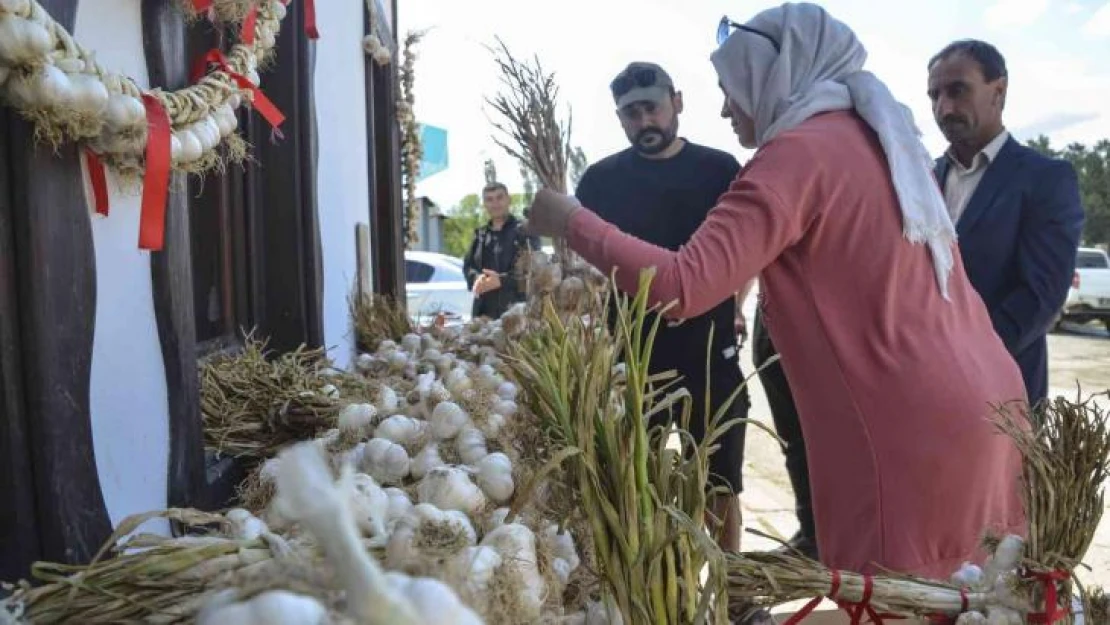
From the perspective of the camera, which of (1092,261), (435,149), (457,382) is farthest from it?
(1092,261)

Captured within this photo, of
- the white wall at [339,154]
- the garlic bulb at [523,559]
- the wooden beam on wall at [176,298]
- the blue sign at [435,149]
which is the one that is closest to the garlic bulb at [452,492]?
the garlic bulb at [523,559]

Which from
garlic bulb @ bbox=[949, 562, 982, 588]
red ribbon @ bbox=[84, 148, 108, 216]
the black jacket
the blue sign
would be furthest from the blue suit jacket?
the blue sign

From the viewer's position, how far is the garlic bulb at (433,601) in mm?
445

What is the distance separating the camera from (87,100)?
821 mm

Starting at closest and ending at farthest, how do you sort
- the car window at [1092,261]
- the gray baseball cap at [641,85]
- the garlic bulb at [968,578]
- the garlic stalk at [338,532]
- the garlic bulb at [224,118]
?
the garlic stalk at [338,532]
the garlic bulb at [968,578]
the garlic bulb at [224,118]
the gray baseball cap at [641,85]
the car window at [1092,261]

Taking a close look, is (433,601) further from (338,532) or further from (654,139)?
(654,139)

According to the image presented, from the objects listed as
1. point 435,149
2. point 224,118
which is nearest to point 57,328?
point 224,118

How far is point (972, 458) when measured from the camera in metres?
1.36

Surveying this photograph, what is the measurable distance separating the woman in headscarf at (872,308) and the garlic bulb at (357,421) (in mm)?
469

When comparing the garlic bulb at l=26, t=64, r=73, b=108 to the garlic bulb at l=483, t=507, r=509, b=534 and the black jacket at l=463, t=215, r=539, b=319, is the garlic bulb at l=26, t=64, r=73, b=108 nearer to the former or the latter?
the garlic bulb at l=483, t=507, r=509, b=534

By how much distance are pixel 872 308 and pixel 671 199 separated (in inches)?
45.7

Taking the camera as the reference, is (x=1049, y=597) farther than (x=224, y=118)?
No

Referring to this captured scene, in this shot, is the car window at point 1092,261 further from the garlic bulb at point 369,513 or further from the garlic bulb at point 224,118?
the garlic bulb at point 369,513

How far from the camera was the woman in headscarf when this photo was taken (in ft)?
4.46
